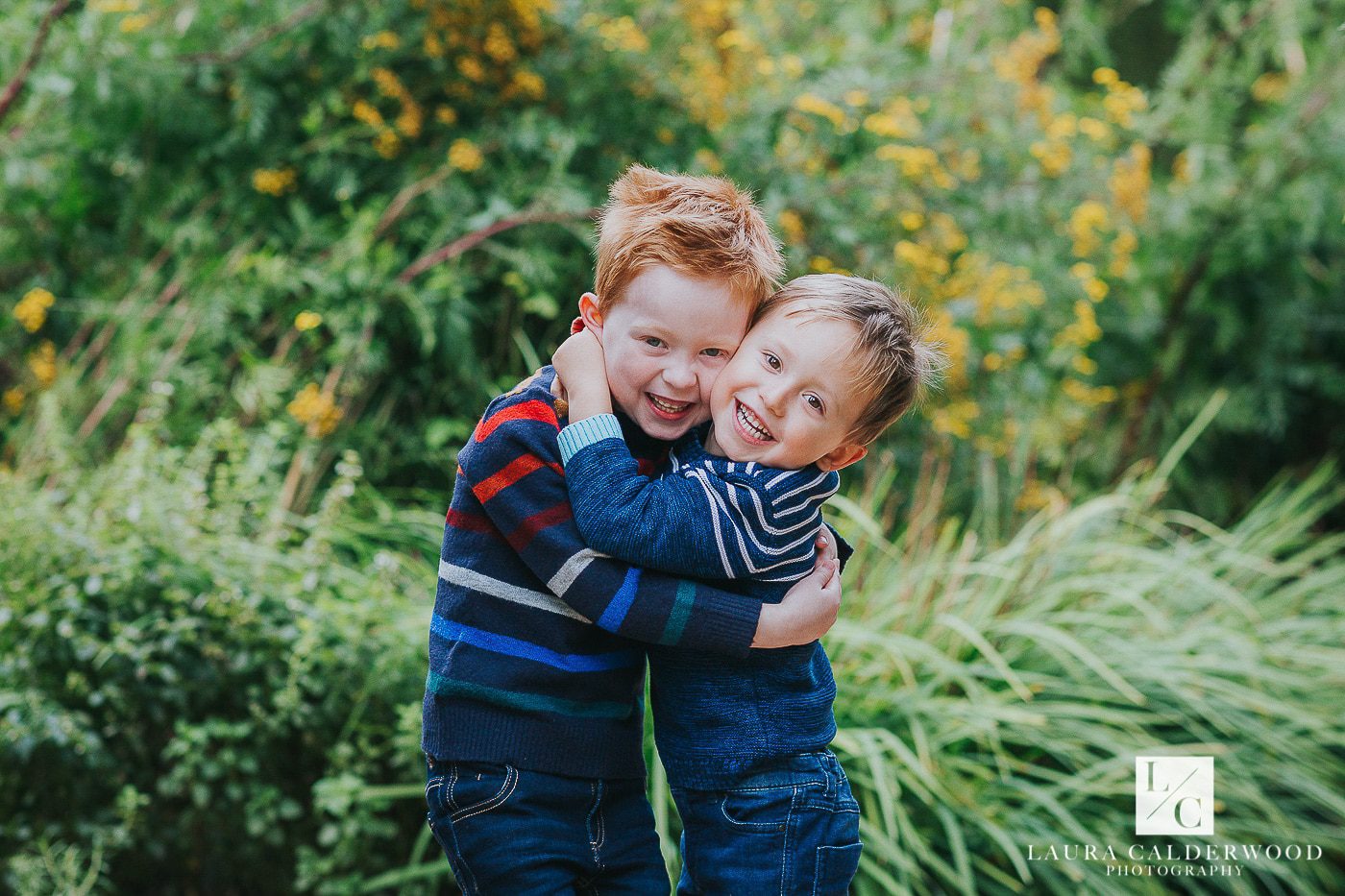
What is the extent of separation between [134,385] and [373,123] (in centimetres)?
121

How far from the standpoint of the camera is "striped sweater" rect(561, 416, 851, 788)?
1.49 metres

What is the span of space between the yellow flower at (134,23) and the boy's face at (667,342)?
3.02 m

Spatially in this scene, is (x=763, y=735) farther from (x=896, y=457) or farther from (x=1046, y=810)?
(x=896, y=457)

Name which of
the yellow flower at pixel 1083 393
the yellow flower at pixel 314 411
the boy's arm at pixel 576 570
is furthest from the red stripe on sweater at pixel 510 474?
the yellow flower at pixel 1083 393

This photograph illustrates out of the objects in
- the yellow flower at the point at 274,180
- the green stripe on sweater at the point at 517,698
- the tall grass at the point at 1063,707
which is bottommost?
the tall grass at the point at 1063,707

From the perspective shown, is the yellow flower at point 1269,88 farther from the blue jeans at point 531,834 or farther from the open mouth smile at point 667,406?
the blue jeans at point 531,834

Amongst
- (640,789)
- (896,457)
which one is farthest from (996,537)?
(640,789)

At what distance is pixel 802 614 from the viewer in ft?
5.31

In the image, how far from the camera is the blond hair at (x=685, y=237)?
5.09 ft

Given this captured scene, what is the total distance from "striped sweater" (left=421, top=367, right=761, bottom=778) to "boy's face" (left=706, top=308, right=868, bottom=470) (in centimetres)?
23

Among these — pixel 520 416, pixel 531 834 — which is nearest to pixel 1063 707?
pixel 531 834

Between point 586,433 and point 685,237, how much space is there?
0.31 m

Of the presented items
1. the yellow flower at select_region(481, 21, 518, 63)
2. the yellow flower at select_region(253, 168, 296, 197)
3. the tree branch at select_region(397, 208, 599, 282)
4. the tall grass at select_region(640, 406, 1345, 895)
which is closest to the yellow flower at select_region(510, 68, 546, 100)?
the yellow flower at select_region(481, 21, 518, 63)

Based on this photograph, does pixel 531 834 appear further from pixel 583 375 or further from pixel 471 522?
pixel 583 375
